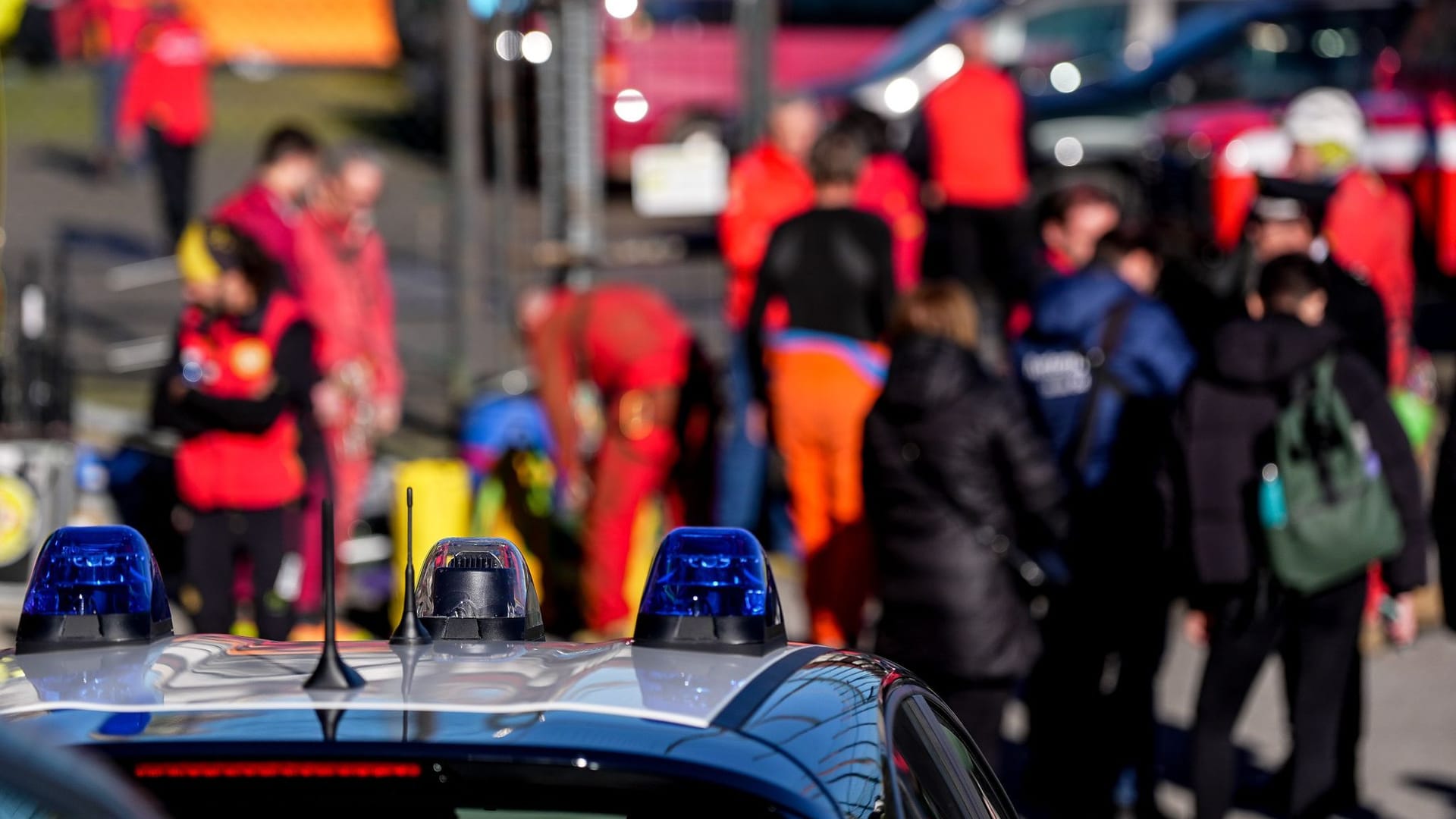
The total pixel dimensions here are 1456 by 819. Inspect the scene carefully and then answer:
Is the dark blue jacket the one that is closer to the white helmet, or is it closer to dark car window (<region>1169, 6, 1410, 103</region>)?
the white helmet

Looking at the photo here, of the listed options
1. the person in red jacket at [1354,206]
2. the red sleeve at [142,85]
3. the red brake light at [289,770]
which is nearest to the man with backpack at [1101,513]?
the person in red jacket at [1354,206]

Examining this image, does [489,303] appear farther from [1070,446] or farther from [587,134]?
[1070,446]

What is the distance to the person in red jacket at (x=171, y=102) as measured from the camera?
51.9 feet

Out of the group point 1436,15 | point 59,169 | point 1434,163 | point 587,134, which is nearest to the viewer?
point 587,134

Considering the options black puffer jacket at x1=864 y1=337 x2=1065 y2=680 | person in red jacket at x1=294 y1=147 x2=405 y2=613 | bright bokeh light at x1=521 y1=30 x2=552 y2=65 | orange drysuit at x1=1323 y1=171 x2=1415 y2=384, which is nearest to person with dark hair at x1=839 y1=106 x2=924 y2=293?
bright bokeh light at x1=521 y1=30 x2=552 y2=65

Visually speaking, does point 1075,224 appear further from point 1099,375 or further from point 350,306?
point 350,306

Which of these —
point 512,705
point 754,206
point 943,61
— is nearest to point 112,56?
point 943,61

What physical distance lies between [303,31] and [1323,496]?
26.0 meters

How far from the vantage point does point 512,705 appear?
253 cm

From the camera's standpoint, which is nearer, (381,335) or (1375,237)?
(1375,237)

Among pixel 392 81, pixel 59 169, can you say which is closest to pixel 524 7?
pixel 59 169

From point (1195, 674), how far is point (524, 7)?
4519mm

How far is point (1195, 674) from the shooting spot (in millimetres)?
8266

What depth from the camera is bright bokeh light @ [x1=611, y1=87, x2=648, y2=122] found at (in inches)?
760
